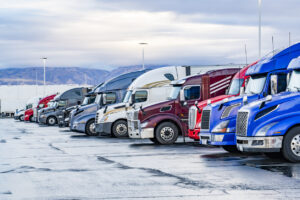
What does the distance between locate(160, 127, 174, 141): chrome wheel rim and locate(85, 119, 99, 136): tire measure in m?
8.82

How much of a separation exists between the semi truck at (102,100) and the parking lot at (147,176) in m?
12.3

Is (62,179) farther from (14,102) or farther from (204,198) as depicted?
(14,102)

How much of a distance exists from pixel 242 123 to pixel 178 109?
7.83m

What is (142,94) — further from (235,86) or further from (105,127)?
(235,86)

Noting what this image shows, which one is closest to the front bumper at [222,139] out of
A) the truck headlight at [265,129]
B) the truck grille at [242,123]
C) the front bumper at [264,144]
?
the truck grille at [242,123]

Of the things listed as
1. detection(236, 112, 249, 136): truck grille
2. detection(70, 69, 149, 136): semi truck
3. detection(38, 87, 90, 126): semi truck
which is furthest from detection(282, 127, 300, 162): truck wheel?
detection(38, 87, 90, 126): semi truck

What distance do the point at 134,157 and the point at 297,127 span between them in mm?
4703

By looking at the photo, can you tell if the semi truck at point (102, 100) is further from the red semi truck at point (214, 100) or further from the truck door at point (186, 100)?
the red semi truck at point (214, 100)

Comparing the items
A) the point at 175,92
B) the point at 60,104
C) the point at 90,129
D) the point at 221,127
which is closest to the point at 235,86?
the point at 221,127

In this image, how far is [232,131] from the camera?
16.9 m

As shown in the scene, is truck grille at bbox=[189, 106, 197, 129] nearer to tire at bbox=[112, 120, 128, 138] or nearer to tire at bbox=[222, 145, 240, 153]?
tire at bbox=[222, 145, 240, 153]

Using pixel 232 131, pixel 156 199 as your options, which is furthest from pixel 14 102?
pixel 156 199

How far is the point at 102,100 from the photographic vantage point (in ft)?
103

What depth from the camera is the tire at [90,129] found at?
3139 cm
